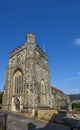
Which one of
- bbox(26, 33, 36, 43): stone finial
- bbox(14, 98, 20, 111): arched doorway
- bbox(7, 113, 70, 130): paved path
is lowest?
bbox(7, 113, 70, 130): paved path

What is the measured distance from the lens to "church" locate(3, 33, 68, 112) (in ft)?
113

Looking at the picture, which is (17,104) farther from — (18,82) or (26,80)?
(26,80)

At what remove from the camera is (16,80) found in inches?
1533

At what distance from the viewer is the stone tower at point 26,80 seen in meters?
34.3

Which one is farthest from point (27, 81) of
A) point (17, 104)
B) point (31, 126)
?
point (31, 126)

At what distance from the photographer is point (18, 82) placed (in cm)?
3819

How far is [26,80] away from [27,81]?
0.39 metres

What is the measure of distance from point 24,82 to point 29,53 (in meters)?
6.75

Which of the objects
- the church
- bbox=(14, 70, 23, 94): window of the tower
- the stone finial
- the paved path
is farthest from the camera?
the stone finial

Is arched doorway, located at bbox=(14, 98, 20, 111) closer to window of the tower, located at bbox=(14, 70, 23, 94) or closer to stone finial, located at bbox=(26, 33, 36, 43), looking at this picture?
window of the tower, located at bbox=(14, 70, 23, 94)

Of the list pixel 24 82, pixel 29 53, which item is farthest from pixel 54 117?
pixel 29 53

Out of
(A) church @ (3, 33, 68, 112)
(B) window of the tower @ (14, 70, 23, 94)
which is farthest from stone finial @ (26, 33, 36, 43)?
(B) window of the tower @ (14, 70, 23, 94)

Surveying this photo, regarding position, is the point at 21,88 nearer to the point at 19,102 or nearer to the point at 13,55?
the point at 19,102

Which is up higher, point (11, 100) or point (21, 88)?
point (21, 88)
